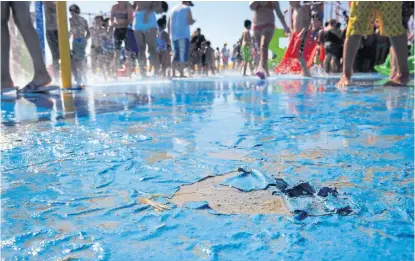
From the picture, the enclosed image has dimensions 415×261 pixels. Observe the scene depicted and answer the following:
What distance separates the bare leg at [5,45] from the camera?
3.84 metres

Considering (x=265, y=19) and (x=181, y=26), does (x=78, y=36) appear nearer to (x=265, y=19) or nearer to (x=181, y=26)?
(x=181, y=26)

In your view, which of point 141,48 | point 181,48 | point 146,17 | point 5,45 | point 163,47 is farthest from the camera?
point 163,47

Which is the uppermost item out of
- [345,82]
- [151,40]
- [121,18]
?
[121,18]

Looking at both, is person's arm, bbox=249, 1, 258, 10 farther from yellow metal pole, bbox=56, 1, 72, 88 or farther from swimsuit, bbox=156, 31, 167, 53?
swimsuit, bbox=156, 31, 167, 53

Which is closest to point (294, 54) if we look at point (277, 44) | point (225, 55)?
point (277, 44)

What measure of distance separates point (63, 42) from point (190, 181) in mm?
4083

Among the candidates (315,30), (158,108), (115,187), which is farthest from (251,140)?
(315,30)

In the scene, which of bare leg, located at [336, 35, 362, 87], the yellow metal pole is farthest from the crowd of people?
the yellow metal pole

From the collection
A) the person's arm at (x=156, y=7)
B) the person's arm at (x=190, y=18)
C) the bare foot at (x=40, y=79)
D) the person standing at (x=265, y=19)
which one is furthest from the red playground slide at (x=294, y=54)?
the bare foot at (x=40, y=79)

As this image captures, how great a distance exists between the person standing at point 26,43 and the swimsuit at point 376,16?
3.12m

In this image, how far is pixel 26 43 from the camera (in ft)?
12.6

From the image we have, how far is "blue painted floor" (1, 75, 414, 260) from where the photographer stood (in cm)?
75

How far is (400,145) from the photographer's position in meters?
1.53

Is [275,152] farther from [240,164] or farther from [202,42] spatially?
[202,42]
